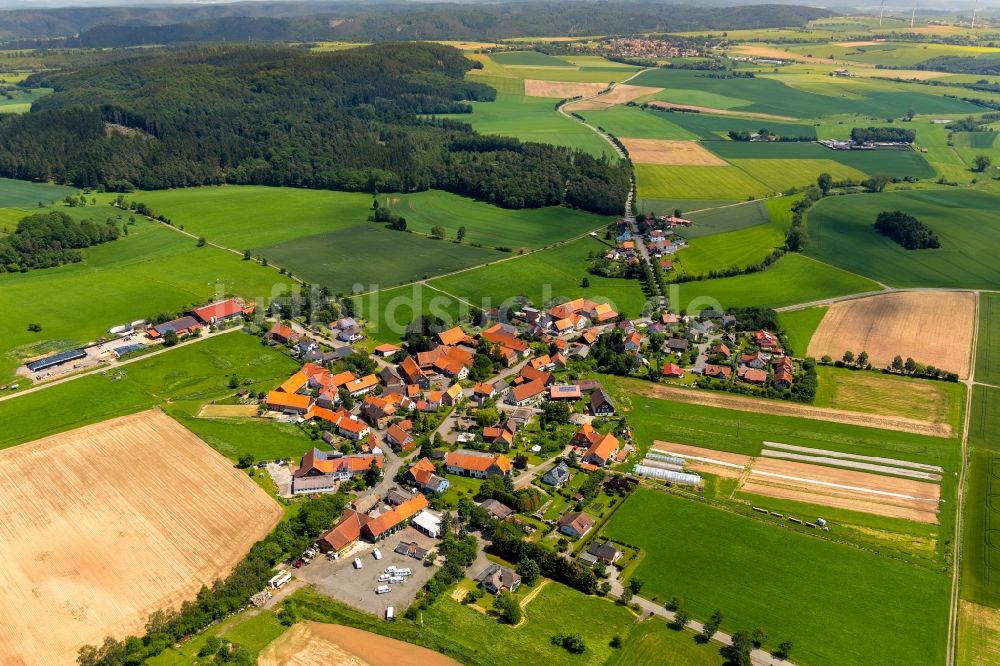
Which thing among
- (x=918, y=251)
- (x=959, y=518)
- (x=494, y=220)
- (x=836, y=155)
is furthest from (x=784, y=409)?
(x=836, y=155)

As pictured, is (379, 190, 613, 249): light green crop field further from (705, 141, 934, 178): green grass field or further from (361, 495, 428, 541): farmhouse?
(361, 495, 428, 541): farmhouse

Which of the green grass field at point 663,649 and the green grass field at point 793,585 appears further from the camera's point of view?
the green grass field at point 793,585

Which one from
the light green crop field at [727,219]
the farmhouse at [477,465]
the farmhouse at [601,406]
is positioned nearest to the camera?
the farmhouse at [477,465]

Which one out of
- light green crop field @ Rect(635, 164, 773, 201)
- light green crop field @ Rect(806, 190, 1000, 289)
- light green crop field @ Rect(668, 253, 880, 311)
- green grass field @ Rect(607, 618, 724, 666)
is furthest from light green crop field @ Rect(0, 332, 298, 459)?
light green crop field @ Rect(635, 164, 773, 201)

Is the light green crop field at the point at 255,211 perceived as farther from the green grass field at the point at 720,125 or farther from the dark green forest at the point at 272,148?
the green grass field at the point at 720,125

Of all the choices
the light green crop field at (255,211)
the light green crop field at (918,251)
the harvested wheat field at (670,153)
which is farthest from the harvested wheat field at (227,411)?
the harvested wheat field at (670,153)
